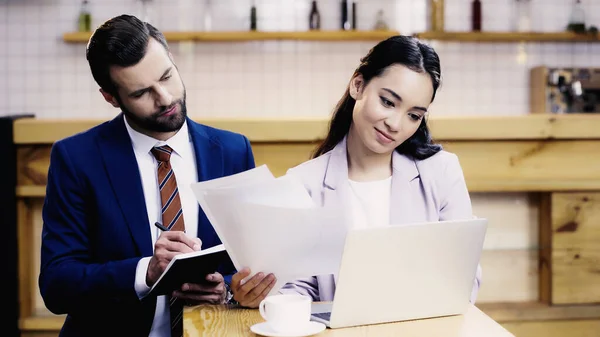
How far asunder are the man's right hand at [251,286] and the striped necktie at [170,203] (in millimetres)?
337

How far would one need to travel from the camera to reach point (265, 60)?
15.8 ft

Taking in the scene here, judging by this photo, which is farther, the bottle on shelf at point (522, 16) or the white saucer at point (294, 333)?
the bottle on shelf at point (522, 16)

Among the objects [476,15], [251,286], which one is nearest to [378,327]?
[251,286]

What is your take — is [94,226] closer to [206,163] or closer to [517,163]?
[206,163]

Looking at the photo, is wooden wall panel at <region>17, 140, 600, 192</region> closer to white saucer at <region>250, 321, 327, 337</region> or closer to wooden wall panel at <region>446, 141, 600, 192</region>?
wooden wall panel at <region>446, 141, 600, 192</region>

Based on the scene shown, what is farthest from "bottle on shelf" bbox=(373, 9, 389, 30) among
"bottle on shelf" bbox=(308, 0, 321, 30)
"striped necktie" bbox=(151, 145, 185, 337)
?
"striped necktie" bbox=(151, 145, 185, 337)

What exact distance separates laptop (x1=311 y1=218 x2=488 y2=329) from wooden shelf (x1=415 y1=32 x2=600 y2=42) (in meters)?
3.37

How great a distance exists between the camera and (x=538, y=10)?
4.92m

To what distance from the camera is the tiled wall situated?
4.76 metres

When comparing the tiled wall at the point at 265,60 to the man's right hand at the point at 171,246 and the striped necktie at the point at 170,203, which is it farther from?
the man's right hand at the point at 171,246

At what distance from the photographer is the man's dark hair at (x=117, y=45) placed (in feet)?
5.76

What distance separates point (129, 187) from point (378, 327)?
73 cm

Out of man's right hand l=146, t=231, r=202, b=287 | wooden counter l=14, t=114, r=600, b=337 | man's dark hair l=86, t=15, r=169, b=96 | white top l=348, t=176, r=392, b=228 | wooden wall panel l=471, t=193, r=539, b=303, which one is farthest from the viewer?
wooden wall panel l=471, t=193, r=539, b=303

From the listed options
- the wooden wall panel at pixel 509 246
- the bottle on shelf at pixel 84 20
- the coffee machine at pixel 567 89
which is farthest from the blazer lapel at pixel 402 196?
the bottle on shelf at pixel 84 20
